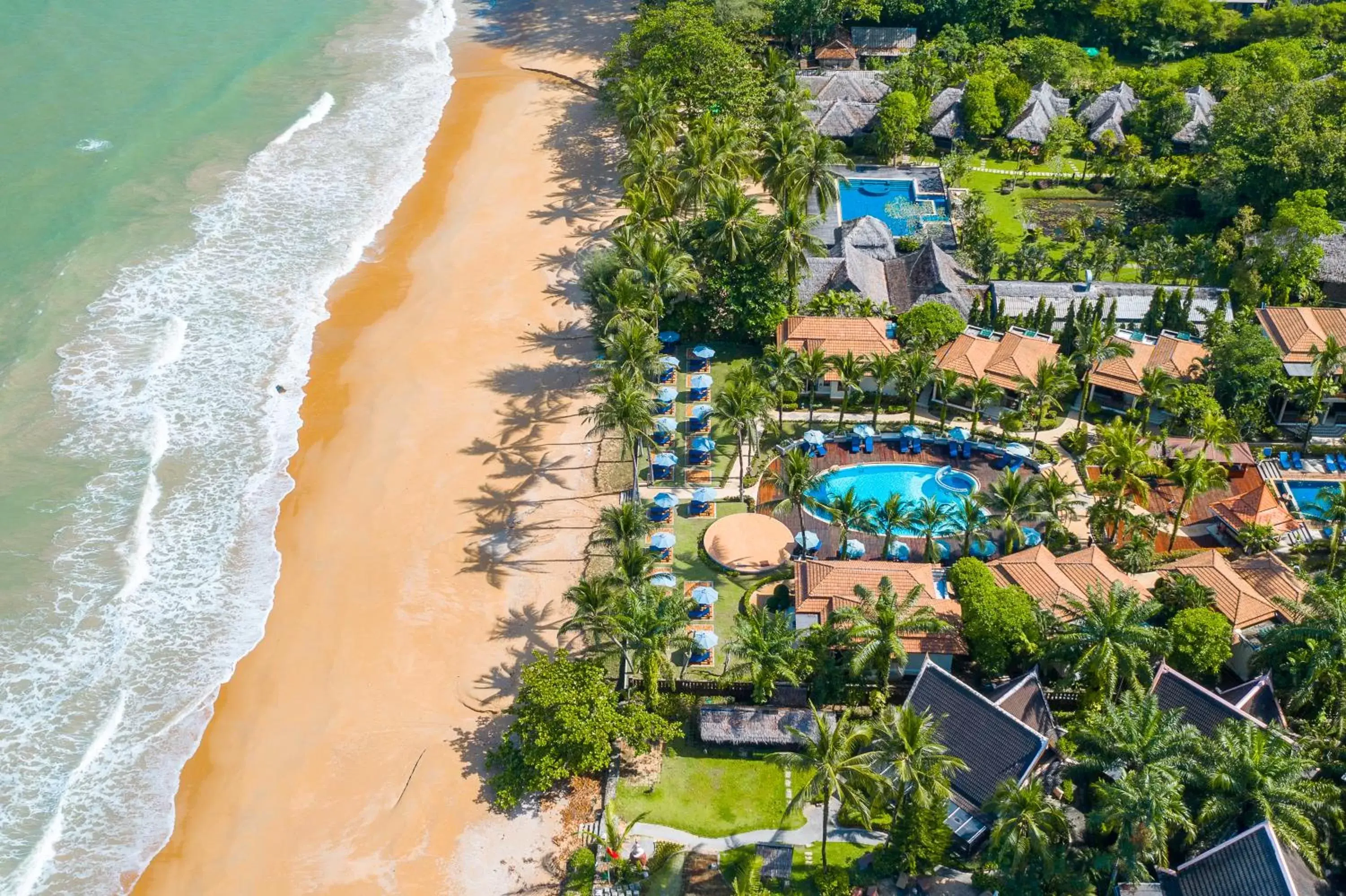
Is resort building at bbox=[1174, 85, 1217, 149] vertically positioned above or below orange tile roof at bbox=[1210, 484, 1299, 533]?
above

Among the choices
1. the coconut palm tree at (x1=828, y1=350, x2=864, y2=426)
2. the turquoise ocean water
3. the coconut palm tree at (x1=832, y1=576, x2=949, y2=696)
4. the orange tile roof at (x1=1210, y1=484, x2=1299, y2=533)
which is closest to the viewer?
the coconut palm tree at (x1=832, y1=576, x2=949, y2=696)

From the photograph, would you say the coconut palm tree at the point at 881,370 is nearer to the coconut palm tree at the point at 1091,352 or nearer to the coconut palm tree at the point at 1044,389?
the coconut palm tree at the point at 1044,389

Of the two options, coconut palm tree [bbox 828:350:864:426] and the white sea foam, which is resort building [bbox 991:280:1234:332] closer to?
coconut palm tree [bbox 828:350:864:426]

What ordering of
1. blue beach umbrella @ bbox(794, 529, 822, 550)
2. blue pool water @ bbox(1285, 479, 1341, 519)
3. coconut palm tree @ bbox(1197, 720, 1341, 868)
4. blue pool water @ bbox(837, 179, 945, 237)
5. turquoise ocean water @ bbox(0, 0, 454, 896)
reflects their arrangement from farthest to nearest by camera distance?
blue pool water @ bbox(837, 179, 945, 237) < blue pool water @ bbox(1285, 479, 1341, 519) < blue beach umbrella @ bbox(794, 529, 822, 550) < turquoise ocean water @ bbox(0, 0, 454, 896) < coconut palm tree @ bbox(1197, 720, 1341, 868)

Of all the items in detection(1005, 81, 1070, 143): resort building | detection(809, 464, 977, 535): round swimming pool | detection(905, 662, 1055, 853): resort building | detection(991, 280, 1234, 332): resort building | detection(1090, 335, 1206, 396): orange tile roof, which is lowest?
detection(809, 464, 977, 535): round swimming pool

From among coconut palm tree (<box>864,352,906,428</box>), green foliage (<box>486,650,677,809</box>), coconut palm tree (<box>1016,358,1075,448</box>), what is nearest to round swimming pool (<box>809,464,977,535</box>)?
coconut palm tree (<box>864,352,906,428</box>)

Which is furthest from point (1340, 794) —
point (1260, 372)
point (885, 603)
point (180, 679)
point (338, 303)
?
point (338, 303)

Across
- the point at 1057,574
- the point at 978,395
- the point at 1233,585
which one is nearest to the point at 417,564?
the point at 1057,574
